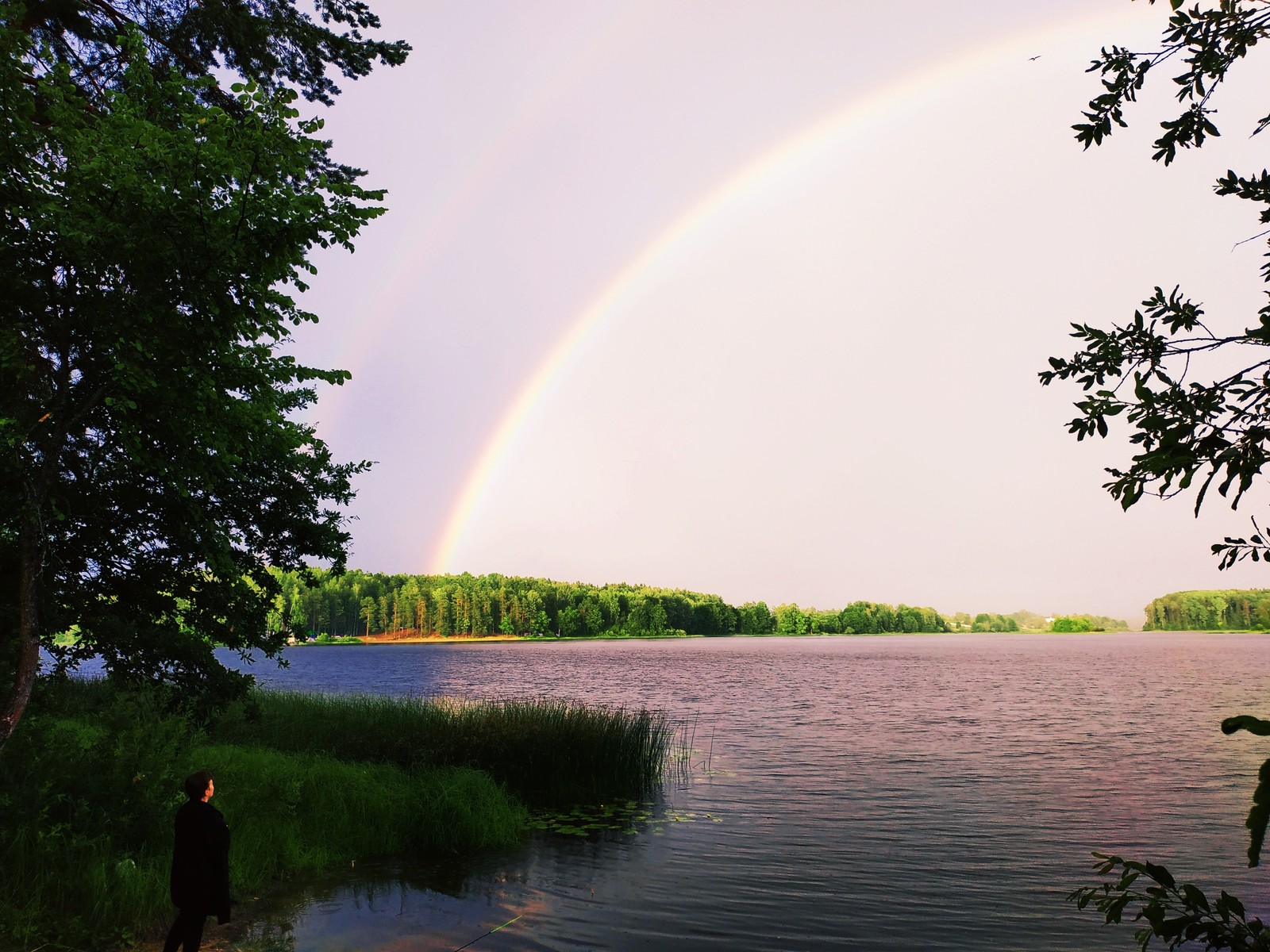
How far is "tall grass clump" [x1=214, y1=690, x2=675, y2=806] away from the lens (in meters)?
18.3

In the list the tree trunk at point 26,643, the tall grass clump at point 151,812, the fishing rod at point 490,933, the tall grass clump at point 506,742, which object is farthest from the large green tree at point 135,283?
the tall grass clump at point 506,742

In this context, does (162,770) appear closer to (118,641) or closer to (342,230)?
(118,641)

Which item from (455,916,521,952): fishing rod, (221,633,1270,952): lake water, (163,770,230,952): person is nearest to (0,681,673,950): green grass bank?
(221,633,1270,952): lake water

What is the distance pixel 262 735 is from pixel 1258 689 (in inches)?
2492

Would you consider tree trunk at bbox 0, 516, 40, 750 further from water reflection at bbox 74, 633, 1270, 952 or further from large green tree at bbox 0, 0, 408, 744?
water reflection at bbox 74, 633, 1270, 952

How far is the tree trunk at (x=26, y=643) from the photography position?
7285 mm

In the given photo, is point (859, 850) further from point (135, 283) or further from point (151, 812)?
point (135, 283)

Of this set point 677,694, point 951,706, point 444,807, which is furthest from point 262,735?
point 951,706

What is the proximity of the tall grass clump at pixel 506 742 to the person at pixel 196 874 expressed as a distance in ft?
32.3

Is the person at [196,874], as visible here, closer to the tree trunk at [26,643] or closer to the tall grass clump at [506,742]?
the tree trunk at [26,643]

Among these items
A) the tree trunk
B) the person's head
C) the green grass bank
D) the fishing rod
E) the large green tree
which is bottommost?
the fishing rod

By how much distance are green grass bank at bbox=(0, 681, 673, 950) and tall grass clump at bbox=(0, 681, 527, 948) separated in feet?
0.07

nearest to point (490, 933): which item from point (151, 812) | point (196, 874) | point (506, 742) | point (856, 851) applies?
point (196, 874)

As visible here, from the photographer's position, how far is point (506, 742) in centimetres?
1877
